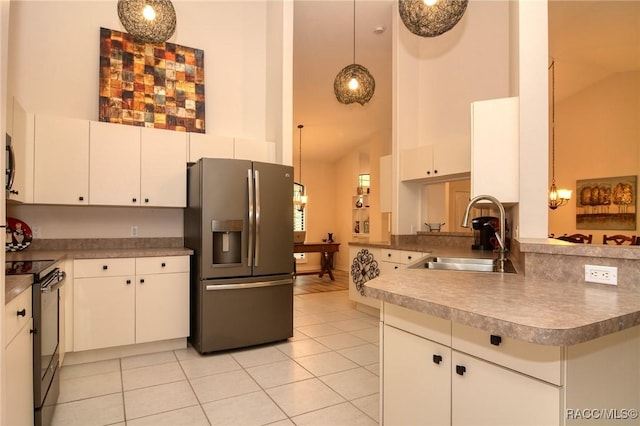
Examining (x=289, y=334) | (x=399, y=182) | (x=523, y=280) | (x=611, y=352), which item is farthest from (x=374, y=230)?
(x=611, y=352)

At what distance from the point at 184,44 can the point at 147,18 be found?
0.88m

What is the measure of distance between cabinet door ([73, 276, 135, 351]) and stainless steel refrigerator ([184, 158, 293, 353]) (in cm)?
53

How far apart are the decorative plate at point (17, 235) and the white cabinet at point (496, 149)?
368 cm

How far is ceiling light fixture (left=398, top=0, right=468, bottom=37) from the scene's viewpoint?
249 centimetres

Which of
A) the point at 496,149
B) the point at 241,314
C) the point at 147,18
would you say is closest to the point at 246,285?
the point at 241,314

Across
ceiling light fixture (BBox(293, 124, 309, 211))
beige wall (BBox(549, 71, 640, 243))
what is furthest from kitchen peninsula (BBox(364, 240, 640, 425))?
ceiling light fixture (BBox(293, 124, 309, 211))

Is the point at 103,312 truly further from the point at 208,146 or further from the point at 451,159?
the point at 451,159

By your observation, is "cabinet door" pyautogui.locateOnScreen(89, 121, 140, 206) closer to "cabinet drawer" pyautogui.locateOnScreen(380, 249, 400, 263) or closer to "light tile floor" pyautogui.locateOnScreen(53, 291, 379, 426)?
"light tile floor" pyautogui.locateOnScreen(53, 291, 379, 426)

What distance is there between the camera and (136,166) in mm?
3455

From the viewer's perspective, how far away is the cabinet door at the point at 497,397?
104 cm

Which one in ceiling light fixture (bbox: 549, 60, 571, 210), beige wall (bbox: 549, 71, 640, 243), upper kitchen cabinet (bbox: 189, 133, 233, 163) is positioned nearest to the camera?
upper kitchen cabinet (bbox: 189, 133, 233, 163)

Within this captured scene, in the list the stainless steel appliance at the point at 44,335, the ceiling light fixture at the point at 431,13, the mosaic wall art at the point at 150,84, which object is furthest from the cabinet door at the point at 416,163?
the stainless steel appliance at the point at 44,335

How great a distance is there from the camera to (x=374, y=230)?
8367 millimetres

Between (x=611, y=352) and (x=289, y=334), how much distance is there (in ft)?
9.22
